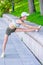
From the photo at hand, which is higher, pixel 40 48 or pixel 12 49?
pixel 40 48

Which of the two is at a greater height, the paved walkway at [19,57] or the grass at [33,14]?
the paved walkway at [19,57]

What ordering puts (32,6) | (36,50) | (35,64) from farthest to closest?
(32,6), (36,50), (35,64)

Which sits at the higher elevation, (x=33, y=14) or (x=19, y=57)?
(x=19, y=57)

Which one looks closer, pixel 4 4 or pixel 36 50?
pixel 36 50

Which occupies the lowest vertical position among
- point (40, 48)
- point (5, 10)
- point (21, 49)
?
point (5, 10)

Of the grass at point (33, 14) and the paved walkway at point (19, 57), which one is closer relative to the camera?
the paved walkway at point (19, 57)

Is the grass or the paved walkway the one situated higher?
the paved walkway

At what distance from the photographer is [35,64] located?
944 cm

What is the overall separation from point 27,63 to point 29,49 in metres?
2.68

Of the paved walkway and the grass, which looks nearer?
the paved walkway

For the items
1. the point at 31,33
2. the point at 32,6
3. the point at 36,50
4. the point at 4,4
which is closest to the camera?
the point at 36,50

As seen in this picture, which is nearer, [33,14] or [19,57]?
[19,57]

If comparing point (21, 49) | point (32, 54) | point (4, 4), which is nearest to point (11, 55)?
point (32, 54)

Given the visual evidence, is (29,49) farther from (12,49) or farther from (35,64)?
(35,64)
